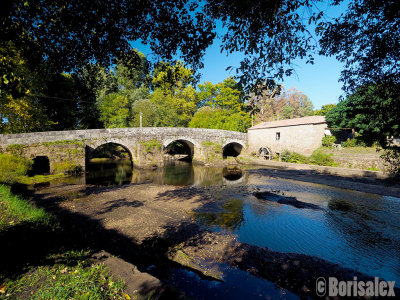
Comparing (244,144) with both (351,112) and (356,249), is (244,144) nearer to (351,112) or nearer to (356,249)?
(351,112)

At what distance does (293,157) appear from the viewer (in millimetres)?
23250

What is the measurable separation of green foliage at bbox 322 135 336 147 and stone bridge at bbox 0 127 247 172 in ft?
36.4

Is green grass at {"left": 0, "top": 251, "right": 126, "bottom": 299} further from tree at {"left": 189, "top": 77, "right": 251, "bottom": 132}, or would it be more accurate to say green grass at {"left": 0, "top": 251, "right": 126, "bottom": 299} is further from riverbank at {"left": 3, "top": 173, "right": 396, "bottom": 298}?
tree at {"left": 189, "top": 77, "right": 251, "bottom": 132}

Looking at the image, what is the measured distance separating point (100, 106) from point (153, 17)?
26780 mm

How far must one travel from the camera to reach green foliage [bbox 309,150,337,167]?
19.3m

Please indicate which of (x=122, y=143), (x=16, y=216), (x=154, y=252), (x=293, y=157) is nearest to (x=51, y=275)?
(x=154, y=252)

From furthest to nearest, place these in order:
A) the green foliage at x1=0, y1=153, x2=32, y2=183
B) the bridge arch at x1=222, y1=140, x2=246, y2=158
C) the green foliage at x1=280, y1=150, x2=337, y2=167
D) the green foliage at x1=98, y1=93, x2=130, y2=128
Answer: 1. the bridge arch at x1=222, y1=140, x2=246, y2=158
2. the green foliage at x1=98, y1=93, x2=130, y2=128
3. the green foliage at x1=280, y1=150, x2=337, y2=167
4. the green foliage at x1=0, y1=153, x2=32, y2=183

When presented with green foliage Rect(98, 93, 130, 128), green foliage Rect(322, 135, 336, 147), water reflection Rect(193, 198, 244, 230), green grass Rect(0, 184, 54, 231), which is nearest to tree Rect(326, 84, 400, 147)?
water reflection Rect(193, 198, 244, 230)

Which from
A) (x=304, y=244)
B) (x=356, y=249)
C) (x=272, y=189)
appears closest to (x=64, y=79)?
(x=272, y=189)

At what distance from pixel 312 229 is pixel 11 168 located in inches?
743

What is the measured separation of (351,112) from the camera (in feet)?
64.7

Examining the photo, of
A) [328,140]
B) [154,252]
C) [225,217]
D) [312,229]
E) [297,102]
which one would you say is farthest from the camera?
[297,102]

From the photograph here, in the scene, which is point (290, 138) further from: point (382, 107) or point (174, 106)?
point (382, 107)

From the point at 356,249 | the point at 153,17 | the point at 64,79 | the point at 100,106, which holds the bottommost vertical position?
the point at 356,249
